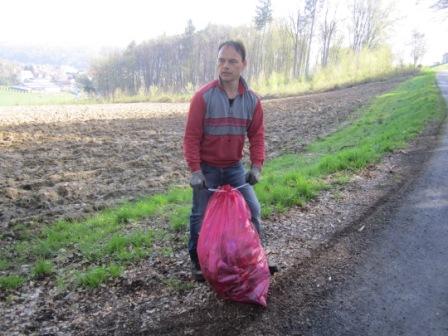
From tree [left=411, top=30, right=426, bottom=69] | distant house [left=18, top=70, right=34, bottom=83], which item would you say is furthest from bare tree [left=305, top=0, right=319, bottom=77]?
distant house [left=18, top=70, right=34, bottom=83]

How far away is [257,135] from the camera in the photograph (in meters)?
3.59

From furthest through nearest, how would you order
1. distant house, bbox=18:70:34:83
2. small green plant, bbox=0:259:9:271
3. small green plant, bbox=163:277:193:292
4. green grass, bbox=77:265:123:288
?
distant house, bbox=18:70:34:83
small green plant, bbox=0:259:9:271
green grass, bbox=77:265:123:288
small green plant, bbox=163:277:193:292

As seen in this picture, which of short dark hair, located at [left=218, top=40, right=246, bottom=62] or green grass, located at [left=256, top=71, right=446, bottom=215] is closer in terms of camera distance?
short dark hair, located at [left=218, top=40, right=246, bottom=62]

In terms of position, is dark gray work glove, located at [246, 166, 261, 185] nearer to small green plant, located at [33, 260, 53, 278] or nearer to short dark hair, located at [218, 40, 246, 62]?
short dark hair, located at [218, 40, 246, 62]

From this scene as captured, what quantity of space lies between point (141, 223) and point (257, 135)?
289cm

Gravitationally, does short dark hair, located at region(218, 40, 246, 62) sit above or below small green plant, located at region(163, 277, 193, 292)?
above

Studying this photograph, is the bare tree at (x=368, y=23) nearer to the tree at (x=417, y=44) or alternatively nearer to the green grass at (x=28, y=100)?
the tree at (x=417, y=44)

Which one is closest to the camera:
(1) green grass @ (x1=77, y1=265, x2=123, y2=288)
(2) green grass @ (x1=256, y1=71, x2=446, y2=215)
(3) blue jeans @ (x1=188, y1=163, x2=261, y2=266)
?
(3) blue jeans @ (x1=188, y1=163, x2=261, y2=266)

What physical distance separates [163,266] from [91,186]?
4.52 meters

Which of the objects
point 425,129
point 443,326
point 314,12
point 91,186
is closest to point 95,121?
point 91,186

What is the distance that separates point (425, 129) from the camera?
10305 millimetres

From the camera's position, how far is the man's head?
3225mm

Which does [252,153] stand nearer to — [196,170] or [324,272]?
[196,170]

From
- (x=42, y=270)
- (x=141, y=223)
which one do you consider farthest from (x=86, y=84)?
(x=42, y=270)
